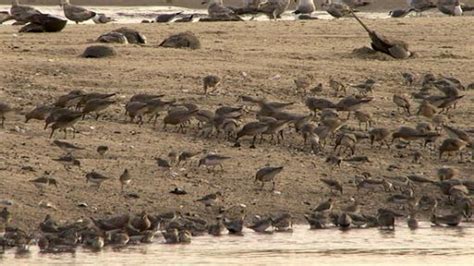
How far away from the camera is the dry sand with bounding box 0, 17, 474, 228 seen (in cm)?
1381

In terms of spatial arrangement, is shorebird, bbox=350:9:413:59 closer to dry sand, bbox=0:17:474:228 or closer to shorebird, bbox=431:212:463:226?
dry sand, bbox=0:17:474:228

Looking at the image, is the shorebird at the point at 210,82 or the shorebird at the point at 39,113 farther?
the shorebird at the point at 210,82

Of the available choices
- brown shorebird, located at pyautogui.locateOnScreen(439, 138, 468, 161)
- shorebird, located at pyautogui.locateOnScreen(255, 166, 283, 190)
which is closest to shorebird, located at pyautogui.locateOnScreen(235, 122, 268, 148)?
shorebird, located at pyautogui.locateOnScreen(255, 166, 283, 190)

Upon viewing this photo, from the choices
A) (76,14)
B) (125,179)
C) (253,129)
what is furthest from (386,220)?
(76,14)

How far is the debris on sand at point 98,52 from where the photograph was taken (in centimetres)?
1955

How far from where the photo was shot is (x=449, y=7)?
100ft

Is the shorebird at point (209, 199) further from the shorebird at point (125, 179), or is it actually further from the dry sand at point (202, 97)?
the shorebird at point (125, 179)

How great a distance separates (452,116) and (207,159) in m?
Answer: 4.19

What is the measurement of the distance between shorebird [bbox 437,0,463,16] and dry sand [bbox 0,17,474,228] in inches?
151

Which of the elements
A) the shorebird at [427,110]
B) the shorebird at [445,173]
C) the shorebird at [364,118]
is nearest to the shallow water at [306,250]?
the shorebird at [445,173]

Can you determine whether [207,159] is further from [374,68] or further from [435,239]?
[374,68]

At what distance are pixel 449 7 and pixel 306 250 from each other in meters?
18.7

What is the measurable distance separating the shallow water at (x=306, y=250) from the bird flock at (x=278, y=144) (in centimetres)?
15

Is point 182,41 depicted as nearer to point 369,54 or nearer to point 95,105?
point 369,54
